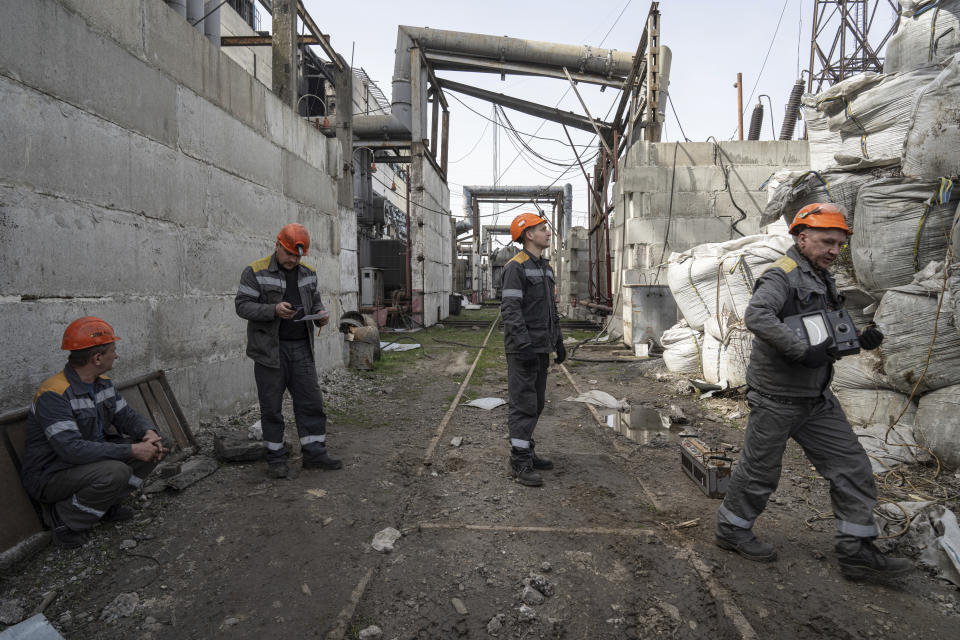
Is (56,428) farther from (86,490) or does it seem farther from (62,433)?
(86,490)

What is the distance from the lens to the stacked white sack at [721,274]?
5.93 m

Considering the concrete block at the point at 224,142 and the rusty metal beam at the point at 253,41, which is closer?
the concrete block at the point at 224,142

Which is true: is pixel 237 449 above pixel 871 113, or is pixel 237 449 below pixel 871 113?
below

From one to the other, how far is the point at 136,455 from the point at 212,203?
2760 mm

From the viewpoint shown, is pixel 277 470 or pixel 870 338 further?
pixel 277 470

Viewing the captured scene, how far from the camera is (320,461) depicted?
13.1ft

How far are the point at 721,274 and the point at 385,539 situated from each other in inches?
199

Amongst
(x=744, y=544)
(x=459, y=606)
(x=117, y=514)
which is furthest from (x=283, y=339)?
(x=744, y=544)

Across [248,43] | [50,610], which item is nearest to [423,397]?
[50,610]

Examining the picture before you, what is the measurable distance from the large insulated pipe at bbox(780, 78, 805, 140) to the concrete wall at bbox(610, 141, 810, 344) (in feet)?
4.24

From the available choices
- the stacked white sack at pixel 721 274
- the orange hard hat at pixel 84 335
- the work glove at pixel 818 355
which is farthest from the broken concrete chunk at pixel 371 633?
the stacked white sack at pixel 721 274

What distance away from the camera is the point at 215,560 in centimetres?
270

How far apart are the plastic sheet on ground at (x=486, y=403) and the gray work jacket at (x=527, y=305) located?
231 centimetres

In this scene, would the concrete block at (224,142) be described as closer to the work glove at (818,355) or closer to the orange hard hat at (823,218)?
the orange hard hat at (823,218)
